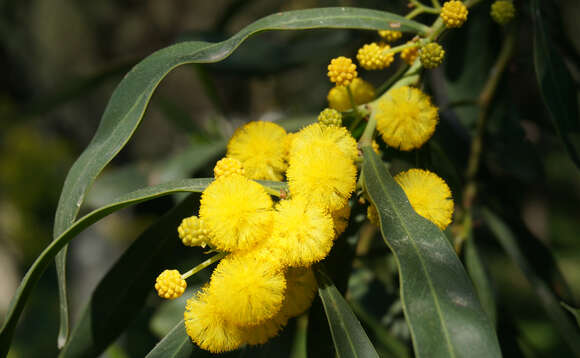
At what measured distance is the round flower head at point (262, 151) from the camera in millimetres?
721

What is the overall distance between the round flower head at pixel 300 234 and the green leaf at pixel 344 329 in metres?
0.09

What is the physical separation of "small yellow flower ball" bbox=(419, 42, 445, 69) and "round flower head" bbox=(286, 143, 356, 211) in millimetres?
218

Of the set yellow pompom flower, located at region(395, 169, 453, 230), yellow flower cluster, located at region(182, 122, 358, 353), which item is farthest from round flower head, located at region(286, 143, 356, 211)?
yellow pompom flower, located at region(395, 169, 453, 230)

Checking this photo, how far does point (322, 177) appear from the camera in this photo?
62 centimetres

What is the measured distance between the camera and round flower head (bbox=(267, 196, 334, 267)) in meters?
0.59

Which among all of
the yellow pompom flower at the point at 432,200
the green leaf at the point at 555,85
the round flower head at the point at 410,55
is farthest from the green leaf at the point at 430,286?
the green leaf at the point at 555,85

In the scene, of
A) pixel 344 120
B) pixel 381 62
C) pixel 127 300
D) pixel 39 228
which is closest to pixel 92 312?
pixel 127 300

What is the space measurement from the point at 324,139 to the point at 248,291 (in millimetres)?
231

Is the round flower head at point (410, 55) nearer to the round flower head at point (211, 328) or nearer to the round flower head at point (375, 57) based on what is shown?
the round flower head at point (375, 57)

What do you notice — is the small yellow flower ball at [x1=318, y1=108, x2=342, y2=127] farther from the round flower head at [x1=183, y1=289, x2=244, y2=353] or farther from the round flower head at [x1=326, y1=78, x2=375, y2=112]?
the round flower head at [x1=183, y1=289, x2=244, y2=353]

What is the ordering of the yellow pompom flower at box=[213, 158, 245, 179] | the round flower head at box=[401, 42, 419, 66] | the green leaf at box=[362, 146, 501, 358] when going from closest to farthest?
the green leaf at box=[362, 146, 501, 358], the yellow pompom flower at box=[213, 158, 245, 179], the round flower head at box=[401, 42, 419, 66]

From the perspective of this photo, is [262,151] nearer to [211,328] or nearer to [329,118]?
[329,118]

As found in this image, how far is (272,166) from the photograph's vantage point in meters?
0.73

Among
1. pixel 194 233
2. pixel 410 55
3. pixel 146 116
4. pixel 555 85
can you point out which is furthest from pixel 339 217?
pixel 146 116
